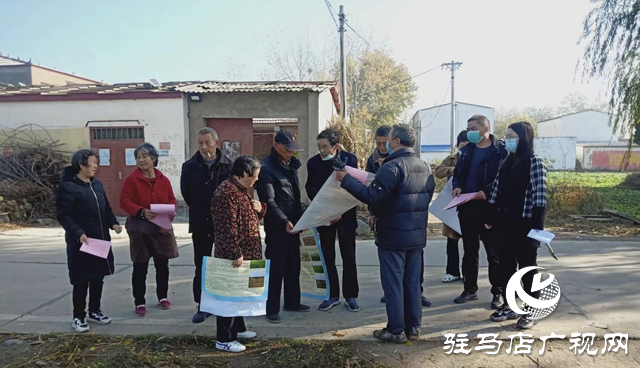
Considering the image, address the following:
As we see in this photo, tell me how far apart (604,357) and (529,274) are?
86 centimetres

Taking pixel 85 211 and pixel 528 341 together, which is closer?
pixel 528 341

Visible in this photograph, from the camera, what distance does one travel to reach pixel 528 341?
3826 mm

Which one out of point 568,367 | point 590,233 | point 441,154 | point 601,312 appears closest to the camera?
point 568,367

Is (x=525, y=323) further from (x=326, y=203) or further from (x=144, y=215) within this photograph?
(x=144, y=215)

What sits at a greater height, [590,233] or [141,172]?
[141,172]

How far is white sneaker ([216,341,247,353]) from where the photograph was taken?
367 cm

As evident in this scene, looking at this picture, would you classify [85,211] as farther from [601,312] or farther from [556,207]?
[556,207]

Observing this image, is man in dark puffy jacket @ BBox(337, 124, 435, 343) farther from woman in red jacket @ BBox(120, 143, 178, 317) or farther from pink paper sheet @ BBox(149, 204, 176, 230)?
woman in red jacket @ BBox(120, 143, 178, 317)

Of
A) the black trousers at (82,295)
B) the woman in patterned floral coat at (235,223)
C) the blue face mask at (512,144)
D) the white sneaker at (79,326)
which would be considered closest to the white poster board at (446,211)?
the blue face mask at (512,144)

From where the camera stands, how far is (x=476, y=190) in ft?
15.5

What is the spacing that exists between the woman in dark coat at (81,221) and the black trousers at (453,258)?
12.3 feet

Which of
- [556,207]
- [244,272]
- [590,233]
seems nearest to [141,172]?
[244,272]

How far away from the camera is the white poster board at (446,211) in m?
5.20

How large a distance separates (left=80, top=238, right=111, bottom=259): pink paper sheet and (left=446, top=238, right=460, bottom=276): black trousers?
3735mm
